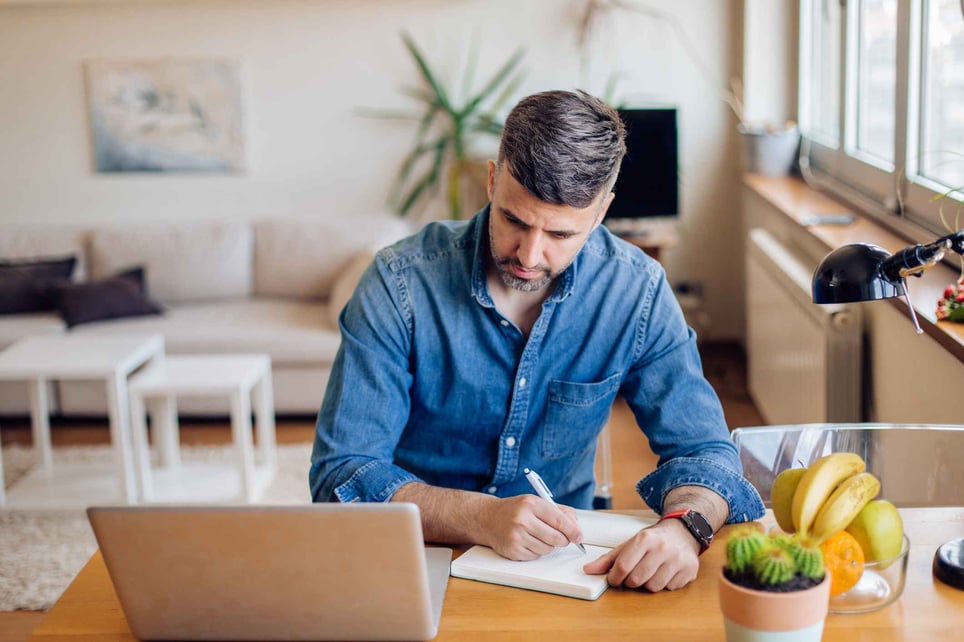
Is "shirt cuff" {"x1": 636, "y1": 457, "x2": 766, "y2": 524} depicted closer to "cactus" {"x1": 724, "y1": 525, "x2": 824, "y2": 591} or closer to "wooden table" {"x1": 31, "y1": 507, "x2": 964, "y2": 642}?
"wooden table" {"x1": 31, "y1": 507, "x2": 964, "y2": 642}

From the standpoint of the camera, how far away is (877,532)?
1.16 m

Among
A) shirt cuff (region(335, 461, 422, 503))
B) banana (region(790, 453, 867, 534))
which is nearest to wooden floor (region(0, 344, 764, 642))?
shirt cuff (region(335, 461, 422, 503))

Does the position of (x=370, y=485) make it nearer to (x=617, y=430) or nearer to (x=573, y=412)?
(x=573, y=412)

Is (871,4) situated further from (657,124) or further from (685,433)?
(685,433)

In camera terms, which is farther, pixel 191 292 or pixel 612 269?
pixel 191 292

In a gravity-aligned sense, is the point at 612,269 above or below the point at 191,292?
above

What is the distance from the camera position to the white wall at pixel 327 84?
5020mm

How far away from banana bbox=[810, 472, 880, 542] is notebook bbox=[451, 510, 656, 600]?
266 millimetres

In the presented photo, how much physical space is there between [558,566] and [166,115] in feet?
14.2

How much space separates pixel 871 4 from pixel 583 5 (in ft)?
5.50

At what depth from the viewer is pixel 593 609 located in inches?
48.4

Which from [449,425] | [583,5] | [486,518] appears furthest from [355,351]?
[583,5]

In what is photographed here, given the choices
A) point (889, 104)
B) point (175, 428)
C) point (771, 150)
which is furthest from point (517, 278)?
point (771, 150)

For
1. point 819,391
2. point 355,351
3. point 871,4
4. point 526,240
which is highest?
point 871,4
